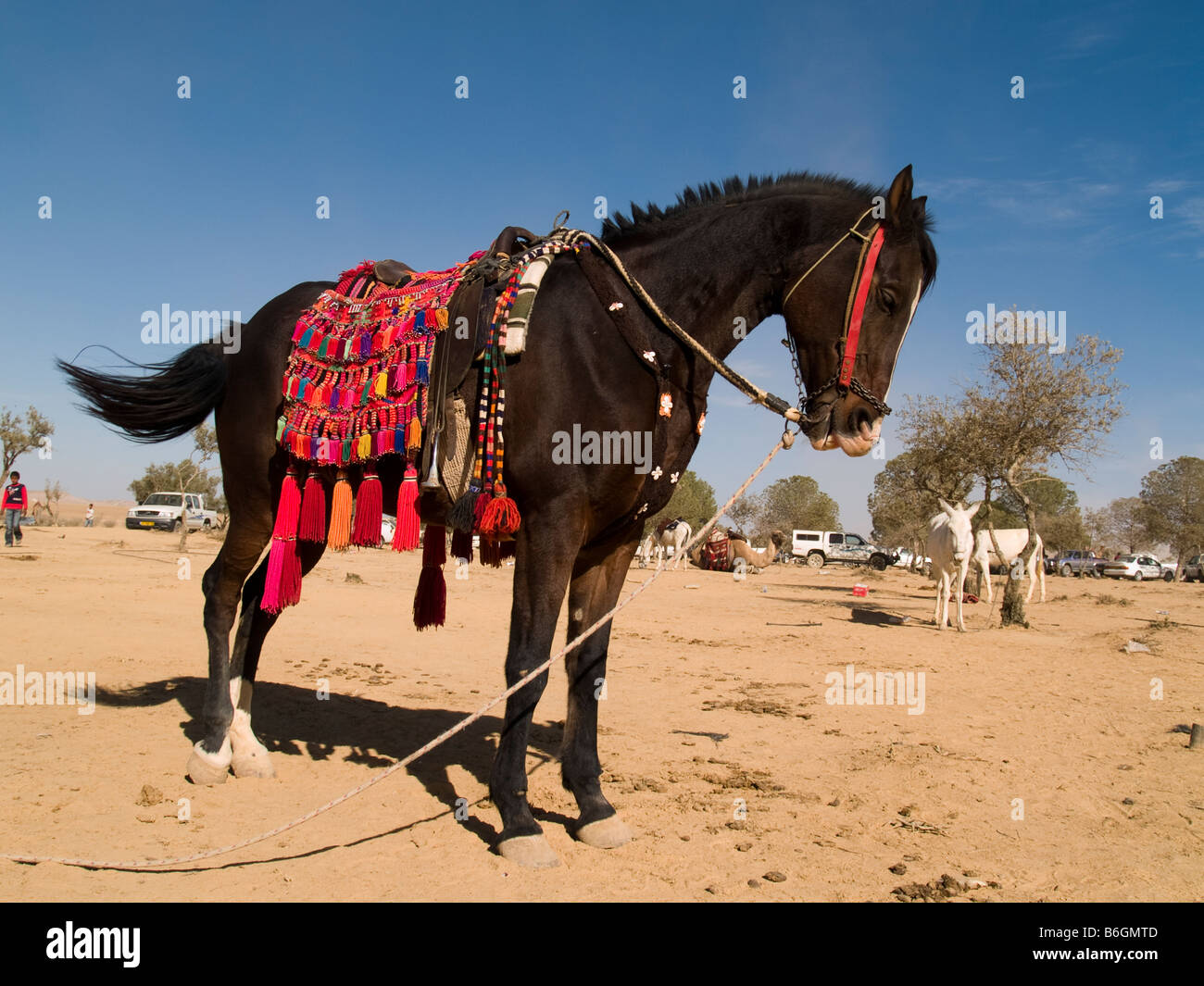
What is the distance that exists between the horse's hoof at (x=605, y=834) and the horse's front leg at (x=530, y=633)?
0.92 ft

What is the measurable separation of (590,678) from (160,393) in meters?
3.31

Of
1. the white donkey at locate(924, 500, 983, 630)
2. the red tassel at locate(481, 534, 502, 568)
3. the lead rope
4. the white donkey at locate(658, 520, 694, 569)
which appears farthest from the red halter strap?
the white donkey at locate(658, 520, 694, 569)

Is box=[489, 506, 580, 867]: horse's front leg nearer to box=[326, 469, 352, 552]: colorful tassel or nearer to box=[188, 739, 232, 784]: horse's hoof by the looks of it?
box=[326, 469, 352, 552]: colorful tassel

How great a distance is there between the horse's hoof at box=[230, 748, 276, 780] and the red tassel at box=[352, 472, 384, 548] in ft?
5.14

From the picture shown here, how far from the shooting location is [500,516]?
11.6 ft

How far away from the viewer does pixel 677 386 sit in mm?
3725

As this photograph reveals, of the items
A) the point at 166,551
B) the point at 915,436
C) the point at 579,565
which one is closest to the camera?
the point at 579,565

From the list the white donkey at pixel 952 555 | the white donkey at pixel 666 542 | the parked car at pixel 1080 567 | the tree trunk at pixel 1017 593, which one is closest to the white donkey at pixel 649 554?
the white donkey at pixel 666 542

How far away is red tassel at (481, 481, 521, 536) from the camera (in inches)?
139

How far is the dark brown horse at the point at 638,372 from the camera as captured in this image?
11.4 feet

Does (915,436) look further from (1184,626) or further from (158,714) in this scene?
(158,714)

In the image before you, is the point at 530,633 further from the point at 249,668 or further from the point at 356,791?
the point at 249,668
